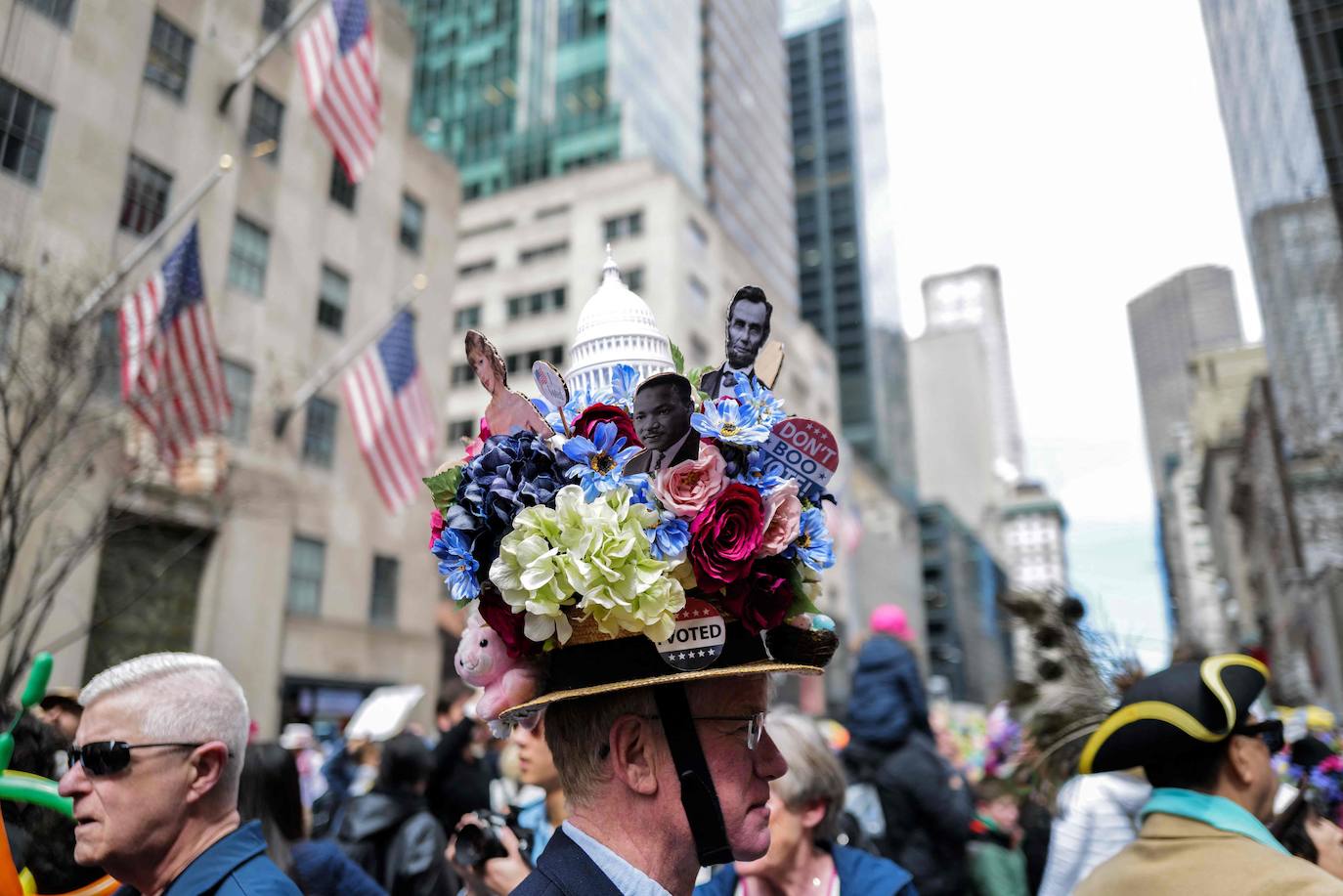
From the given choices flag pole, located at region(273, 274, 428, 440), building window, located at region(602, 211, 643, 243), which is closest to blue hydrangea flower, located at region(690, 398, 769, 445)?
flag pole, located at region(273, 274, 428, 440)

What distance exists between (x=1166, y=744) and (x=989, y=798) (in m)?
5.15

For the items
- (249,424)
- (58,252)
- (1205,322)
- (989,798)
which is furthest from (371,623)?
(1205,322)

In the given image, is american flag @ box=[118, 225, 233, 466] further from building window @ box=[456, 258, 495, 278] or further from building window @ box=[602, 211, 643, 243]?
building window @ box=[456, 258, 495, 278]

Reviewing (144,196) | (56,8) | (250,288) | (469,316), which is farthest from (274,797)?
(469,316)

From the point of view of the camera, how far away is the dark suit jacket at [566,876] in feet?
6.79

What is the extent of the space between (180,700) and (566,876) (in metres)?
1.63

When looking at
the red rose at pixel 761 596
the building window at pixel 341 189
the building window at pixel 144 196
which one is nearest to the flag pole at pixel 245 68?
the building window at pixel 144 196

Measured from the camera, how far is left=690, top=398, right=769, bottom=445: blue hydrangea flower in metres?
2.32

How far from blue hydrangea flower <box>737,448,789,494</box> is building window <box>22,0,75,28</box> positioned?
1077 centimetres

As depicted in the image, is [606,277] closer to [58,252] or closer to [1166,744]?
[1166,744]

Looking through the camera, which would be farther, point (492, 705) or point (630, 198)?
point (630, 198)

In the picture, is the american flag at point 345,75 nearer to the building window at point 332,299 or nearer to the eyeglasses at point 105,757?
the building window at point 332,299

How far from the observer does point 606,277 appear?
306cm

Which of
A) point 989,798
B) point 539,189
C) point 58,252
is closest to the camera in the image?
point 989,798
